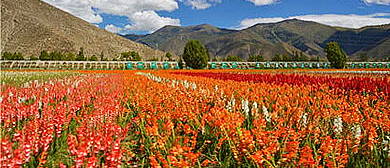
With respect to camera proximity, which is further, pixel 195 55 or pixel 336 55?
pixel 336 55

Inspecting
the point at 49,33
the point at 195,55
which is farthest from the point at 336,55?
the point at 49,33

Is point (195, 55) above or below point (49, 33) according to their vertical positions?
below

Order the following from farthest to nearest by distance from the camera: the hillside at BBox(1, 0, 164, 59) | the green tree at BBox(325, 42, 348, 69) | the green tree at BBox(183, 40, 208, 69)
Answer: the hillside at BBox(1, 0, 164, 59)
the green tree at BBox(325, 42, 348, 69)
the green tree at BBox(183, 40, 208, 69)

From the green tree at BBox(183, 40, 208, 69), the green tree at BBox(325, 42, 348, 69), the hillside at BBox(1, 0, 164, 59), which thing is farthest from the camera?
the hillside at BBox(1, 0, 164, 59)

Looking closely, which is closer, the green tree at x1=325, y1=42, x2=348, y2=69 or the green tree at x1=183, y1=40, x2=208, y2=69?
the green tree at x1=183, y1=40, x2=208, y2=69

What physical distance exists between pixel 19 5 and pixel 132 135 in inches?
5136

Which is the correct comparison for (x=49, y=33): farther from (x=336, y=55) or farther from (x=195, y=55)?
(x=336, y=55)

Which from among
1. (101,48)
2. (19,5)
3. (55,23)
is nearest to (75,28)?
(55,23)

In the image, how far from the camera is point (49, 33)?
95.0 m

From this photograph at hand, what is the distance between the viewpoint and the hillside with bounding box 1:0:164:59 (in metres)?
90.6

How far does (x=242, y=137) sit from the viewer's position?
8.98 feet

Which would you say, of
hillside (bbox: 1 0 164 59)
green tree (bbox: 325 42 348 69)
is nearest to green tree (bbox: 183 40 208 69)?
green tree (bbox: 325 42 348 69)

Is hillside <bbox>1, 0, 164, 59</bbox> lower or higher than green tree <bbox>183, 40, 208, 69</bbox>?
higher

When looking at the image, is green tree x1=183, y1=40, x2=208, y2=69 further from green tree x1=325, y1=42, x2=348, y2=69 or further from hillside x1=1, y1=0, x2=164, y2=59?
hillside x1=1, y1=0, x2=164, y2=59
